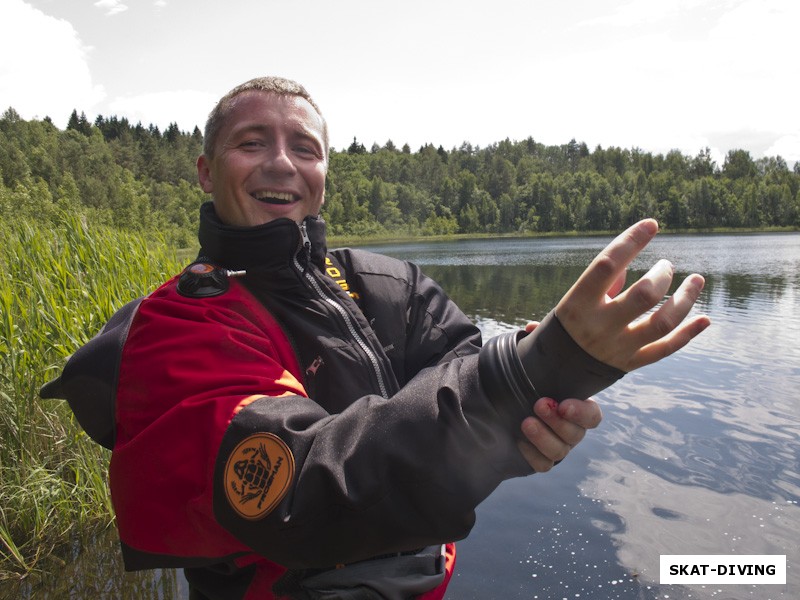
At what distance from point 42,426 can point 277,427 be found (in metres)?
5.12

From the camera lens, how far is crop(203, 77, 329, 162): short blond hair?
7.62ft

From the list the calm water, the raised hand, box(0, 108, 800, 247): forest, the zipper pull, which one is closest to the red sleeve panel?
the zipper pull

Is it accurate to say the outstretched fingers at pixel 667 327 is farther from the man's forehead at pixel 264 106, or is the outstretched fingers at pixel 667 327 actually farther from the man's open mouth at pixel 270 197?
the man's forehead at pixel 264 106

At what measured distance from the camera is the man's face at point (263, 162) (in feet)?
7.44

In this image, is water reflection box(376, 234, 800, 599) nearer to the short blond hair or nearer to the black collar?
the black collar

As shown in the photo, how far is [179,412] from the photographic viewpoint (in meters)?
1.46

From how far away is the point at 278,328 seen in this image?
6.16 ft

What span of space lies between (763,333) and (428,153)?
17183cm

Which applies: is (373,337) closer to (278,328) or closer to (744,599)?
(278,328)

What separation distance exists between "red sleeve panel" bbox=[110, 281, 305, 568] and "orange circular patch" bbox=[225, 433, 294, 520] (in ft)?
0.30

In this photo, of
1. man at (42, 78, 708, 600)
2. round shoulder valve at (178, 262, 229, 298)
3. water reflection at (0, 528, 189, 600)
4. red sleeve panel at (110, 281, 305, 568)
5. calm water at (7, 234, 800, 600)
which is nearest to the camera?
man at (42, 78, 708, 600)

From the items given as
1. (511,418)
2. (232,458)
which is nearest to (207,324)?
(232,458)

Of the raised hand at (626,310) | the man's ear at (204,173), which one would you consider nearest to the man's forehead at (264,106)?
the man's ear at (204,173)

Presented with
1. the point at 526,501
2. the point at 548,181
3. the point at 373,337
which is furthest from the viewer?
the point at 548,181
